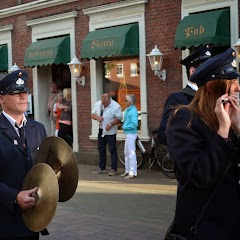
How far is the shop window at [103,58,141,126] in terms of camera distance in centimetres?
1334

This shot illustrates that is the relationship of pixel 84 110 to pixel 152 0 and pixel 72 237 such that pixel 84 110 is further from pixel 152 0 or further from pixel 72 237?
pixel 72 237

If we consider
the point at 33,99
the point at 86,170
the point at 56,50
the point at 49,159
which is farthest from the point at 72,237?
the point at 33,99

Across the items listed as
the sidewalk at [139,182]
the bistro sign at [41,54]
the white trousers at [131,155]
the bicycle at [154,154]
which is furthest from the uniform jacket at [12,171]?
the bistro sign at [41,54]

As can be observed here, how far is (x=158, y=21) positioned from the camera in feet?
41.0

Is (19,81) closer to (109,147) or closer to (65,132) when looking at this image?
(109,147)

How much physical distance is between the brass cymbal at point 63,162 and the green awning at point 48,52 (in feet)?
37.8

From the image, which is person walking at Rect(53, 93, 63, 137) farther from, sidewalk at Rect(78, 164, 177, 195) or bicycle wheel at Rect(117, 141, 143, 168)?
sidewalk at Rect(78, 164, 177, 195)

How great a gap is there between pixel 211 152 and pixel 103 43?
11086 millimetres

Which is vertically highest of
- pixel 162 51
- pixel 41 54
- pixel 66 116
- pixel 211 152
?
pixel 41 54

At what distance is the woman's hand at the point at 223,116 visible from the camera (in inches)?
96.2

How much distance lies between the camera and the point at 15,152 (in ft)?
11.2

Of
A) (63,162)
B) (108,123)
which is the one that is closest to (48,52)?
(108,123)

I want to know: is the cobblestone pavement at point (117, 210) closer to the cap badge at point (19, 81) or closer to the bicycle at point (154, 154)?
the bicycle at point (154, 154)

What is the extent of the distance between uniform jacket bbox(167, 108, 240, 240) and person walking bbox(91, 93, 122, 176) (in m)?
9.55
